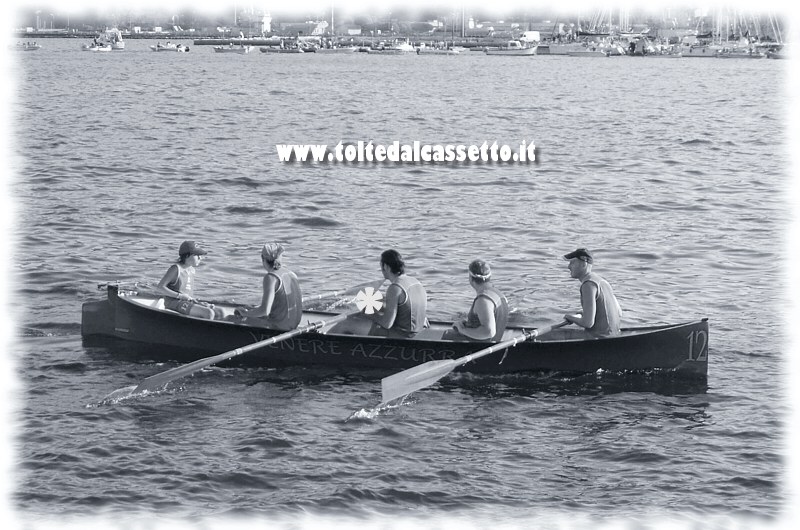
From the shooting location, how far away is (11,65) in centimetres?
11844

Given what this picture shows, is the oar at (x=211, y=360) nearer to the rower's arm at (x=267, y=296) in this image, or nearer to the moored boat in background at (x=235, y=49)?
the rower's arm at (x=267, y=296)

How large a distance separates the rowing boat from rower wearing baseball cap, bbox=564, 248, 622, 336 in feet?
0.66

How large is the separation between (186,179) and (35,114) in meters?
A: 28.4

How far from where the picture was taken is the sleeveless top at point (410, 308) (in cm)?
1619

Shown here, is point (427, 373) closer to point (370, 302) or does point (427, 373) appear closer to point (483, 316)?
point (483, 316)

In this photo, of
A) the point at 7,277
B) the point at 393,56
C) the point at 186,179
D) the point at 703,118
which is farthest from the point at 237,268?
the point at 393,56

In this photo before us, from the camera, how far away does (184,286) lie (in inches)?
696

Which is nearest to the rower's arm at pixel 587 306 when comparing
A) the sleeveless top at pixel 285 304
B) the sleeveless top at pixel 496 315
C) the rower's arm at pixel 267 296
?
the sleeveless top at pixel 496 315

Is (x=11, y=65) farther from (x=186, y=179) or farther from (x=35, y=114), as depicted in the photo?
(x=186, y=179)

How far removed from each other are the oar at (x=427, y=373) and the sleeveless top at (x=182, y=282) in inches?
172

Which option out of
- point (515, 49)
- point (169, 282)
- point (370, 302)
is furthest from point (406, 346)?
point (515, 49)

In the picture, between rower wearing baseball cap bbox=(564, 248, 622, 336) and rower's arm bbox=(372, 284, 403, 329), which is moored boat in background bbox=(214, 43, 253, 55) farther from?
rower wearing baseball cap bbox=(564, 248, 622, 336)

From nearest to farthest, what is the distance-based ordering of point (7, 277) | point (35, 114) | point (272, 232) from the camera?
point (7, 277) → point (272, 232) → point (35, 114)

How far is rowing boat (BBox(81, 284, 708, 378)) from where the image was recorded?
16094 mm
